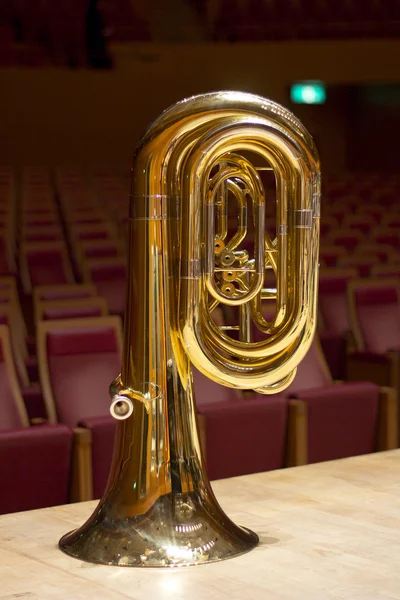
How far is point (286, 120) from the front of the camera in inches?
55.8

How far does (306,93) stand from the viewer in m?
14.9

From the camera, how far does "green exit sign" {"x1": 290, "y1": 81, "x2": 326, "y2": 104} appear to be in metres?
14.8

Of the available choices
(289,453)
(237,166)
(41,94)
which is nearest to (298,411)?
(289,453)

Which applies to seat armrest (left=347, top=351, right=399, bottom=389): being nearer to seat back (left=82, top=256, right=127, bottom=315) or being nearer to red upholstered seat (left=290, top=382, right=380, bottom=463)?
red upholstered seat (left=290, top=382, right=380, bottom=463)

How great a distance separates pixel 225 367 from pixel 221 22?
13.5 meters

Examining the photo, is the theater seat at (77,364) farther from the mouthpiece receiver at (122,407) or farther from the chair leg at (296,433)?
the mouthpiece receiver at (122,407)

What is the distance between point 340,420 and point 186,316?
1890 millimetres

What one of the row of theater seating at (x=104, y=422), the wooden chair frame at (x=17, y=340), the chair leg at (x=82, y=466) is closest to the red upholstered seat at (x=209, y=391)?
the row of theater seating at (x=104, y=422)

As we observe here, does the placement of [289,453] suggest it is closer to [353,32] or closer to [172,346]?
[172,346]

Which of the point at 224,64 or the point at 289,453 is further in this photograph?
the point at 224,64

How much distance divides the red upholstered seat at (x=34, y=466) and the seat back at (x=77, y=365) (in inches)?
17.9

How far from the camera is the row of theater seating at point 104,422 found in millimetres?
2646

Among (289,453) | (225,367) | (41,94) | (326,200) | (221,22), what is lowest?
(289,453)

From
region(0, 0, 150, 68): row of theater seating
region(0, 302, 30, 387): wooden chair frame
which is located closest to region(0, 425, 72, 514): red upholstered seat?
region(0, 302, 30, 387): wooden chair frame
